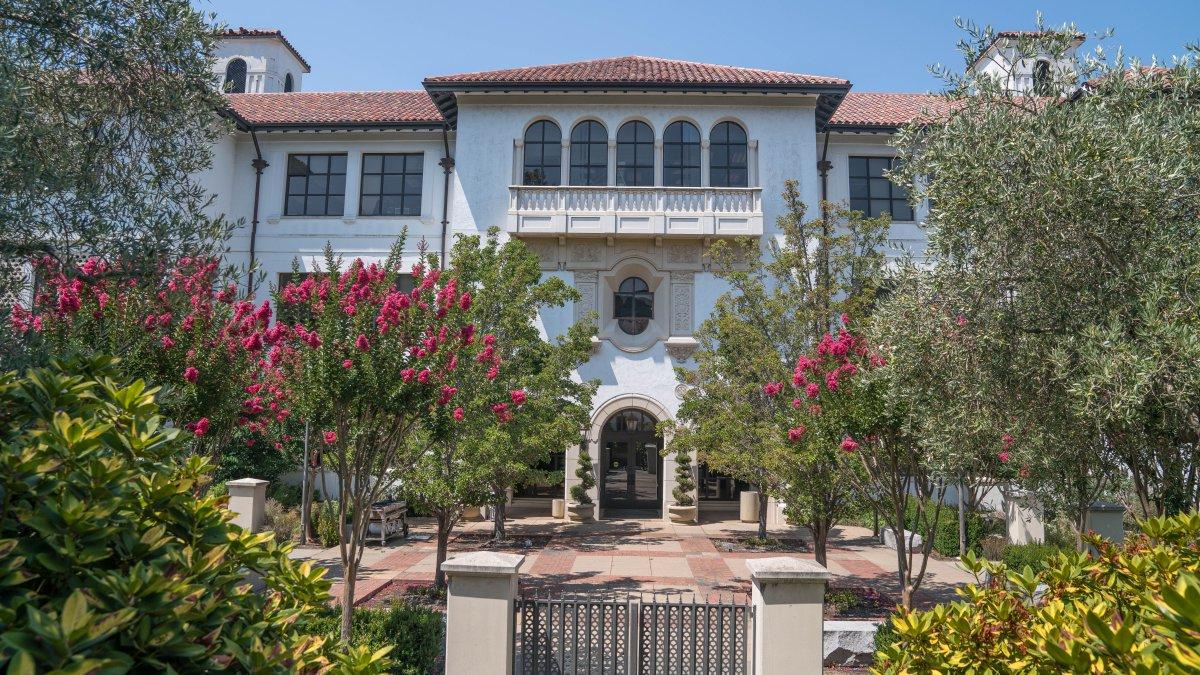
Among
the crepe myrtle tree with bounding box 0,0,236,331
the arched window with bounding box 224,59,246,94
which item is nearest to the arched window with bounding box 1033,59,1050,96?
the crepe myrtle tree with bounding box 0,0,236,331

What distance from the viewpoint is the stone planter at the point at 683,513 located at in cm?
2220

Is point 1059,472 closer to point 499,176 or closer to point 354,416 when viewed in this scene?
point 354,416

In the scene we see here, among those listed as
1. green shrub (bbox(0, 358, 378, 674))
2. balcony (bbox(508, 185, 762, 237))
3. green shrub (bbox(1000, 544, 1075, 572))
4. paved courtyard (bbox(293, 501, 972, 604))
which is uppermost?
balcony (bbox(508, 185, 762, 237))

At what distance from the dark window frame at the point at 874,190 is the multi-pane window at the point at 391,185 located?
13652 mm

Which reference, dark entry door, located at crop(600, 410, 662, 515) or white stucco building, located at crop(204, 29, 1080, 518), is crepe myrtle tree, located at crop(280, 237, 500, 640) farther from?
dark entry door, located at crop(600, 410, 662, 515)

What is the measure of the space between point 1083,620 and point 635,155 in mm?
21165

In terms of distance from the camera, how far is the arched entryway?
2348 centimetres

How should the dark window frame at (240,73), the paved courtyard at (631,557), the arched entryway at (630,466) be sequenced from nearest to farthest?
1. the paved courtyard at (631,557)
2. the arched entryway at (630,466)
3. the dark window frame at (240,73)

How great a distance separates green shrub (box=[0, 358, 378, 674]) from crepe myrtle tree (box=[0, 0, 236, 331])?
312 cm

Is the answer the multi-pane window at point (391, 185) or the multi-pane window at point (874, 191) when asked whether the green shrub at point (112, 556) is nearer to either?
the multi-pane window at point (391, 185)

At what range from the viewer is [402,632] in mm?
7762

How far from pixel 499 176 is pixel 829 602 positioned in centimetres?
1579

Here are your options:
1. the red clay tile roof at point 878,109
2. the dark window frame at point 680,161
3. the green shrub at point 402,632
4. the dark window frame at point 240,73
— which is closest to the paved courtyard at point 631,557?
the green shrub at point 402,632

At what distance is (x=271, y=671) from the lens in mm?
2299
